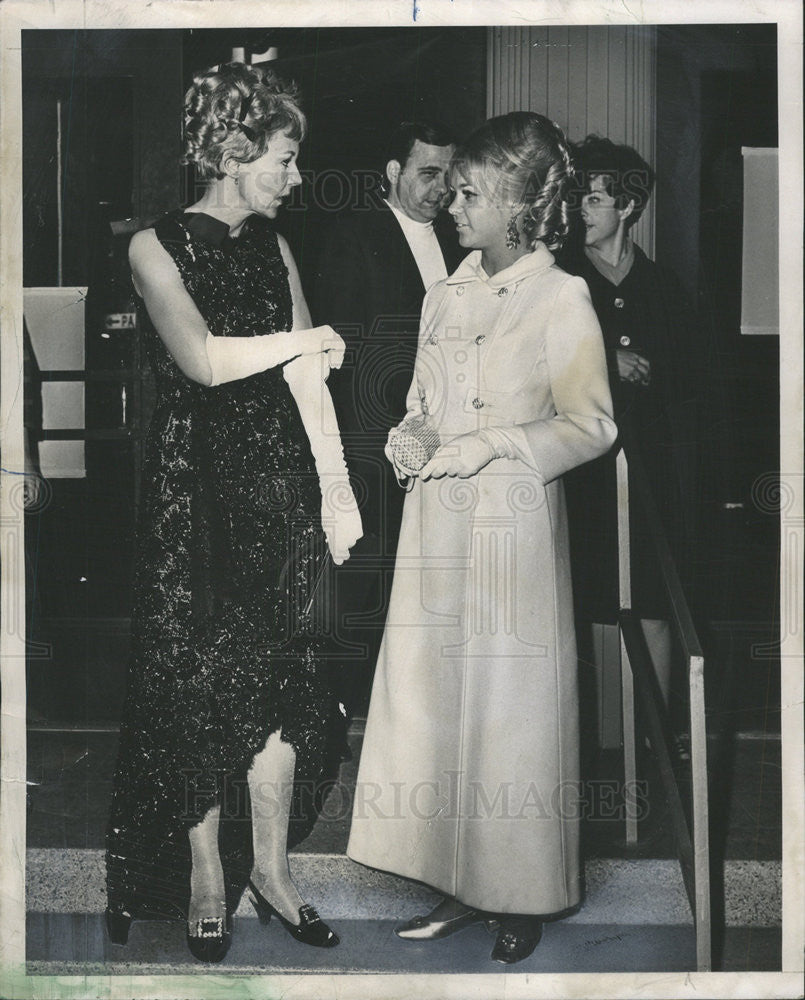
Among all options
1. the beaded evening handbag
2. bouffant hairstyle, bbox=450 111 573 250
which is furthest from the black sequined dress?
bouffant hairstyle, bbox=450 111 573 250

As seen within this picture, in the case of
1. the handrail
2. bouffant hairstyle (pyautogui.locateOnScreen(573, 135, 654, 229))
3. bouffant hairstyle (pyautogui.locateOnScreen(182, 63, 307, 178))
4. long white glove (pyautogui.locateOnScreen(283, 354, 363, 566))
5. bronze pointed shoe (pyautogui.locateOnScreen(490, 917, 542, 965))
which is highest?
bouffant hairstyle (pyautogui.locateOnScreen(182, 63, 307, 178))

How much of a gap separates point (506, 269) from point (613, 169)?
354 mm

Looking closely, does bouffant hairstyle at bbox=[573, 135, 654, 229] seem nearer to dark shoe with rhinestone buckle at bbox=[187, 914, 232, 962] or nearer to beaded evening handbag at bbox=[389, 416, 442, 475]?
beaded evening handbag at bbox=[389, 416, 442, 475]

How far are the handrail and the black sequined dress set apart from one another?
0.76 meters

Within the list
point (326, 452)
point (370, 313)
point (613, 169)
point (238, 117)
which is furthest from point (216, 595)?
point (613, 169)

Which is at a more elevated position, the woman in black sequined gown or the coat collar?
the coat collar

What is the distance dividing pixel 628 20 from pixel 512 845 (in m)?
2.06

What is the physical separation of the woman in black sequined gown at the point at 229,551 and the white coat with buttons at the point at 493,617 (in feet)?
0.73

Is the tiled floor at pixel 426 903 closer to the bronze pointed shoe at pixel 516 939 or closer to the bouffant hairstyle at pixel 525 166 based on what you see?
the bronze pointed shoe at pixel 516 939

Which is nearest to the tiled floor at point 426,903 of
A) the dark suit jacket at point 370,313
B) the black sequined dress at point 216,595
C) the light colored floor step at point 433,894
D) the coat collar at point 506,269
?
the light colored floor step at point 433,894

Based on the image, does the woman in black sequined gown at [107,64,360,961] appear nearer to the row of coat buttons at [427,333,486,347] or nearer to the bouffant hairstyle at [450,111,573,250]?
the row of coat buttons at [427,333,486,347]

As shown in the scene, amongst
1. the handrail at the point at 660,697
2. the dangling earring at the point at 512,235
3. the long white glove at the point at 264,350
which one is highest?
the dangling earring at the point at 512,235

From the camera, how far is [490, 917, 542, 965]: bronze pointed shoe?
2.73 metres

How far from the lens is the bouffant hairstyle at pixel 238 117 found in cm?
273
